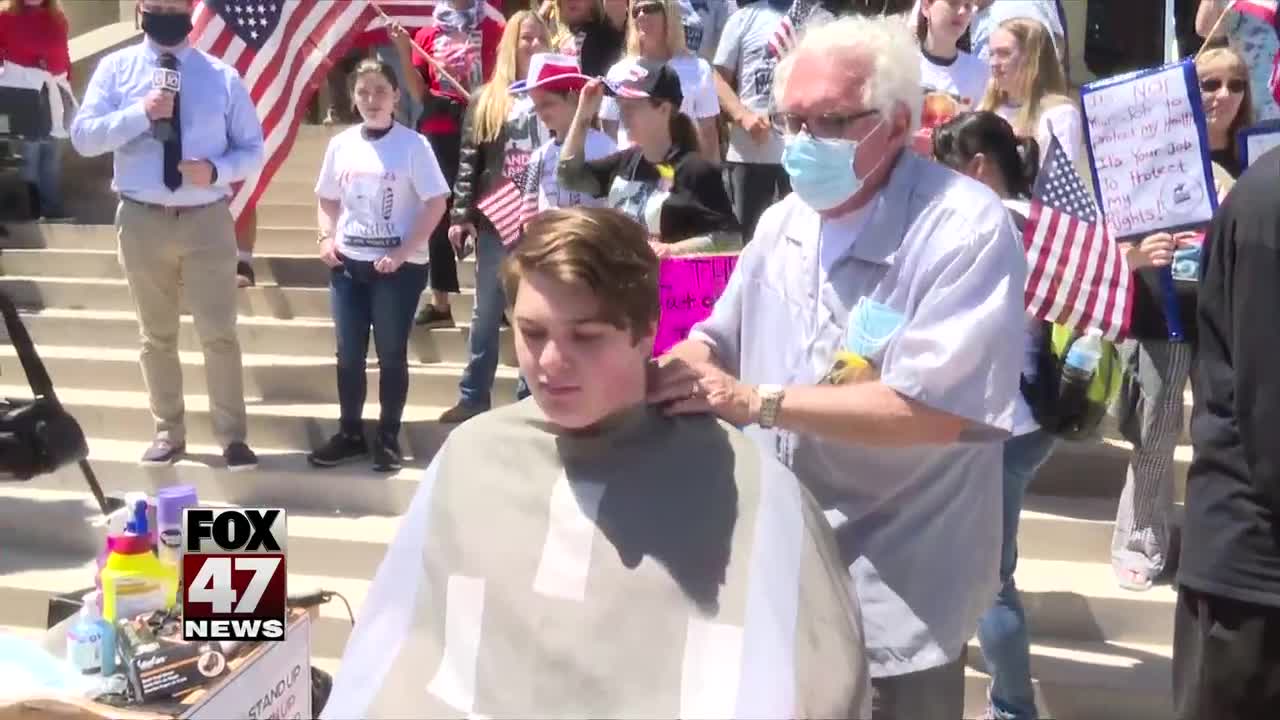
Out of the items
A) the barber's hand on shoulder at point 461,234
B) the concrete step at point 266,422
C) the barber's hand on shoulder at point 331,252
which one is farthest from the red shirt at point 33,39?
the barber's hand on shoulder at point 461,234

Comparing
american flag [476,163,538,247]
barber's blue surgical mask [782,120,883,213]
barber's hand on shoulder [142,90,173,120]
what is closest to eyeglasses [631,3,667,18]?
american flag [476,163,538,247]

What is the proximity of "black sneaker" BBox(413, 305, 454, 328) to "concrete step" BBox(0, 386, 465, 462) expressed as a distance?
521mm

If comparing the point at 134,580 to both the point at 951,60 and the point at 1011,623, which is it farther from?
the point at 951,60

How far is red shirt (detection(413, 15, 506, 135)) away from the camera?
722 cm

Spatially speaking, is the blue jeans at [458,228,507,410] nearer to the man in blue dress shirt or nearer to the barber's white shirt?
the man in blue dress shirt

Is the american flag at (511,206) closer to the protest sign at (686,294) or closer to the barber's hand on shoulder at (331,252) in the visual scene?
the barber's hand on shoulder at (331,252)

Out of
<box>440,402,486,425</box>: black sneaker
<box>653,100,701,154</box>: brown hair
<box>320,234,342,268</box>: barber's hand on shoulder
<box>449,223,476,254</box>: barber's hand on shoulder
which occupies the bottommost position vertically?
<box>440,402,486,425</box>: black sneaker

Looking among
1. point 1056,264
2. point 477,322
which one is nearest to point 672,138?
point 1056,264

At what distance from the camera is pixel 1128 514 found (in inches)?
191

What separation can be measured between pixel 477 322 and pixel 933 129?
259 cm

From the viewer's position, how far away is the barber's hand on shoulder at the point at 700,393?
230cm

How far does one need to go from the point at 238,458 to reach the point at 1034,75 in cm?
385

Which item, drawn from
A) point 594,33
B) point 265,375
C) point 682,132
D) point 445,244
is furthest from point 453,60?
point 682,132

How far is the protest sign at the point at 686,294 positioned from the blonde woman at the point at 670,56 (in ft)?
8.45
